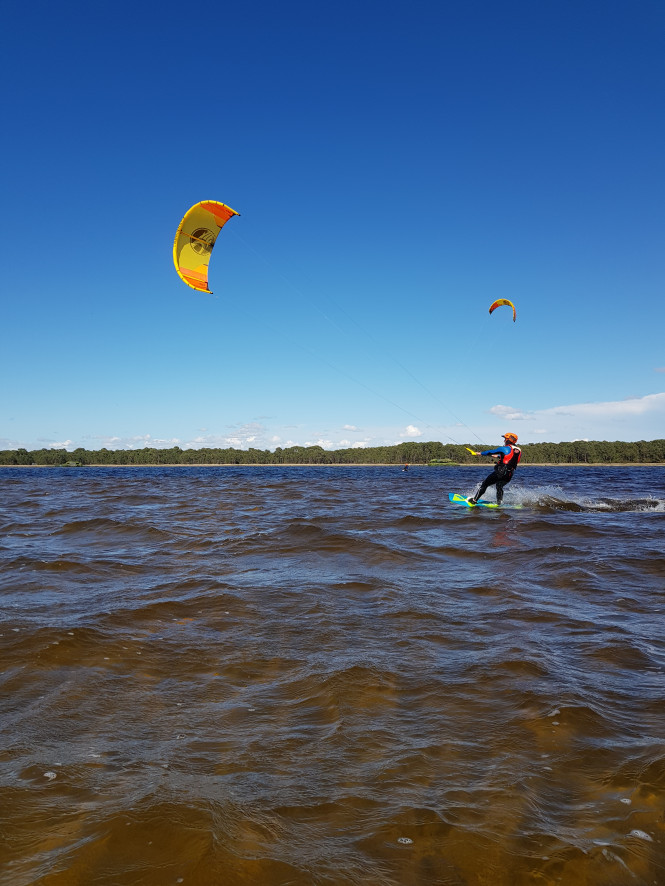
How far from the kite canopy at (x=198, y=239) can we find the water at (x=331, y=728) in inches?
537

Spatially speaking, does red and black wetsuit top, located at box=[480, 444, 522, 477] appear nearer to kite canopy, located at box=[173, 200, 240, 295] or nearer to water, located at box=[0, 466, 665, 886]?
water, located at box=[0, 466, 665, 886]

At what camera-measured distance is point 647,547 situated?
34.7 ft

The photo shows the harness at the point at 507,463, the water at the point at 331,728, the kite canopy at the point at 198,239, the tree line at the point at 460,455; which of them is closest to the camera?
the water at the point at 331,728

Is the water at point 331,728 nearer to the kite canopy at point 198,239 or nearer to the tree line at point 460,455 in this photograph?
the kite canopy at point 198,239

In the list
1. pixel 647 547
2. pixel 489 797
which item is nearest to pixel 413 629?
pixel 489 797

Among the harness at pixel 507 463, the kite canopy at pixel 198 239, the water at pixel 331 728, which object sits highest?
the kite canopy at pixel 198 239

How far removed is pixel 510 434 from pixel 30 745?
17.8 metres

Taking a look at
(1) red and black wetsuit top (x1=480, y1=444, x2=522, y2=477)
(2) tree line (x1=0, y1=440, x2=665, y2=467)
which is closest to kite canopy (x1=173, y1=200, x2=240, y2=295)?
(1) red and black wetsuit top (x1=480, y1=444, x2=522, y2=477)

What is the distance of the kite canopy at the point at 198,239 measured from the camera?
59.5ft

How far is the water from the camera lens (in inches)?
89.6

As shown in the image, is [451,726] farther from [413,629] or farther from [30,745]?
[30,745]

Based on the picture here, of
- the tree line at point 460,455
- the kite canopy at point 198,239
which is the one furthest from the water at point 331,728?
the tree line at point 460,455

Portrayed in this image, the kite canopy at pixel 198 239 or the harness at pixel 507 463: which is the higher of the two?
the kite canopy at pixel 198 239

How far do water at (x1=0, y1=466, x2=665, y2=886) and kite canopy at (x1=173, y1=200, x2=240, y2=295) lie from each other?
13630 mm
